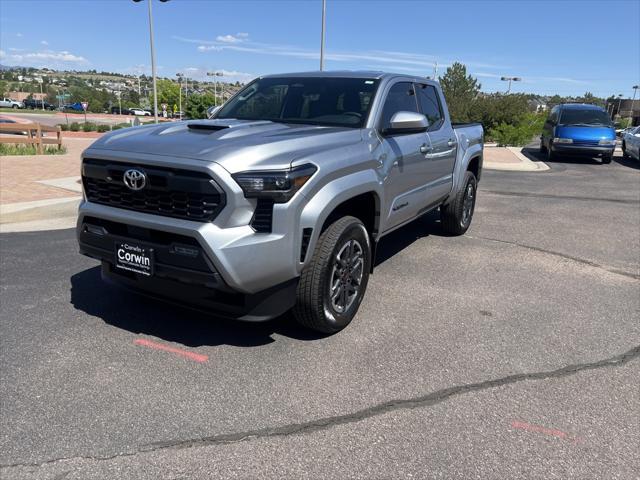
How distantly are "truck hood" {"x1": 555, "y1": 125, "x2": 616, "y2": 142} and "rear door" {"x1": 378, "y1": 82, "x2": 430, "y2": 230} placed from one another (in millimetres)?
13837

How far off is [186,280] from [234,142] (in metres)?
0.91

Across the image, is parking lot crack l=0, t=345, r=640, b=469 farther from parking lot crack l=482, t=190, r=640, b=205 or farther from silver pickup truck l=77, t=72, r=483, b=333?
parking lot crack l=482, t=190, r=640, b=205

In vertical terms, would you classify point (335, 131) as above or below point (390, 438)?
above

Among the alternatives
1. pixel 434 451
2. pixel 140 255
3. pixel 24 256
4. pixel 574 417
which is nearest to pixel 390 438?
pixel 434 451

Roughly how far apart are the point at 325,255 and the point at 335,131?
3.39ft

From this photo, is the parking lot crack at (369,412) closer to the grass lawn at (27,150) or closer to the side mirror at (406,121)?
the side mirror at (406,121)

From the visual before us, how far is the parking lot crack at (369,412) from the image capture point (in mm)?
2529

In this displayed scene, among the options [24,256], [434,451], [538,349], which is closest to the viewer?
[434,451]

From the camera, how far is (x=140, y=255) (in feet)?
10.6

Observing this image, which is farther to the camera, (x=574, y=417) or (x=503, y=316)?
(x=503, y=316)

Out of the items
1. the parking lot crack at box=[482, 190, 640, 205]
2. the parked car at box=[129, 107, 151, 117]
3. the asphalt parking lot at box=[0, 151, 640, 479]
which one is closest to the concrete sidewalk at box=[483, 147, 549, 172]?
the parking lot crack at box=[482, 190, 640, 205]

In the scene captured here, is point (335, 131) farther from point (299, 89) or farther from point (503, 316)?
point (503, 316)

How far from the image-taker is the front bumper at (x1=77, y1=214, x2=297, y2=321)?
9.96 ft

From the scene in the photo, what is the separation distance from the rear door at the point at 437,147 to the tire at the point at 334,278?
1.64 meters
